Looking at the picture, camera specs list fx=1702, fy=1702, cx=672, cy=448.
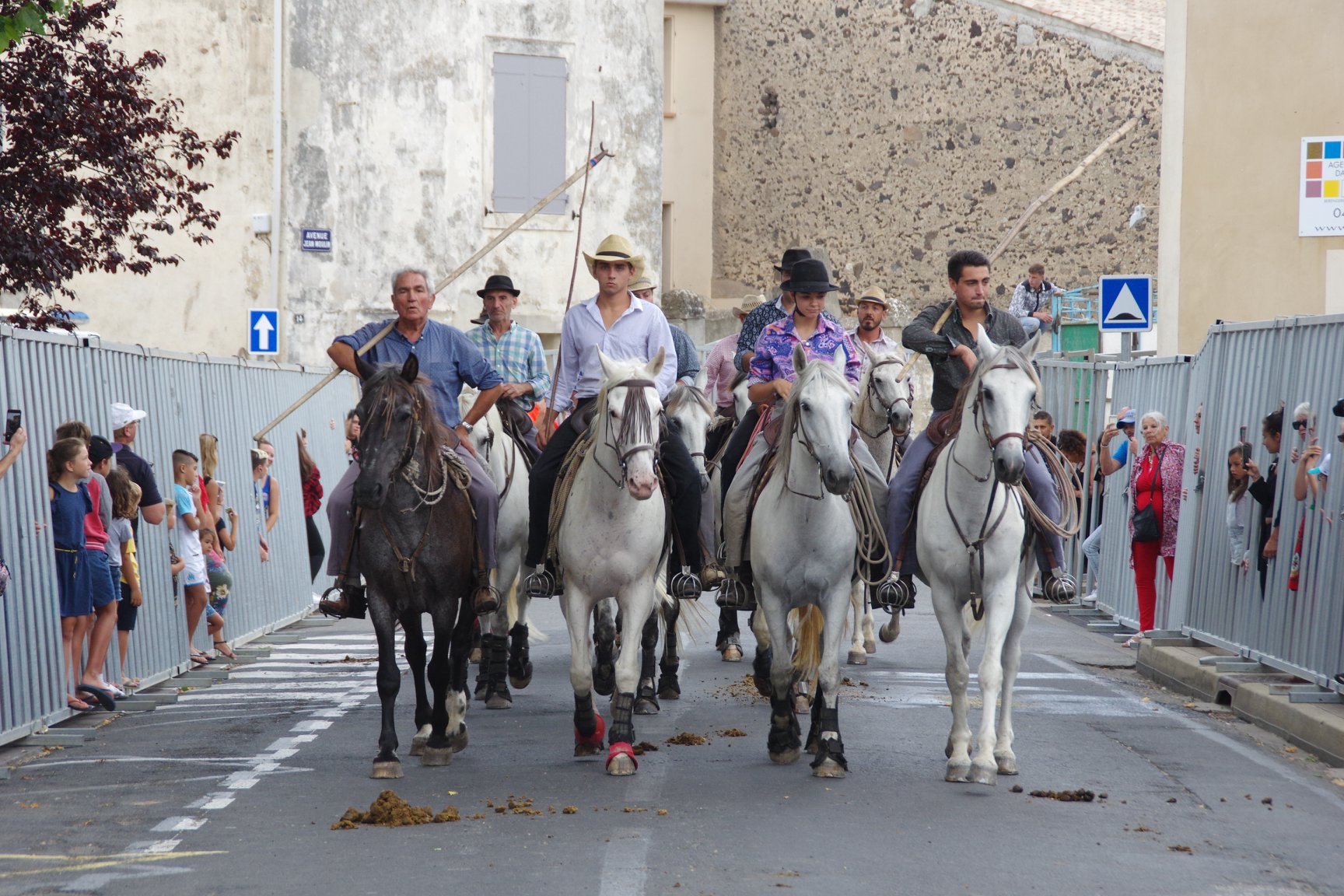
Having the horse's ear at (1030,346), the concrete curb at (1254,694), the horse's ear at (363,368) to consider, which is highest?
the horse's ear at (1030,346)

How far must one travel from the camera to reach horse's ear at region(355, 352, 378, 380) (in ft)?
29.7

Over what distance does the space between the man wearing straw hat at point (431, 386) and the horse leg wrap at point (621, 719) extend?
0.89 metres

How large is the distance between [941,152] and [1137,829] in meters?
32.2

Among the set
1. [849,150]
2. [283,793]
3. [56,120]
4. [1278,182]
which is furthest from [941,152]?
[283,793]

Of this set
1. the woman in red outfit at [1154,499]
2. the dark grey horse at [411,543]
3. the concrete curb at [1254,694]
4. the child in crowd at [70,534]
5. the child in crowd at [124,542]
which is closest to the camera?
the dark grey horse at [411,543]

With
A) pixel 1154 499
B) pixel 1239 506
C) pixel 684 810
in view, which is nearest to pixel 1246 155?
pixel 1154 499

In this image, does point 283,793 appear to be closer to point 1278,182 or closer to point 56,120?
point 56,120

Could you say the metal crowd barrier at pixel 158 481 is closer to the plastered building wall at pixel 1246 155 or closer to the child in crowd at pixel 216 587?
the child in crowd at pixel 216 587

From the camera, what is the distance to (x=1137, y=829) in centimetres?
756

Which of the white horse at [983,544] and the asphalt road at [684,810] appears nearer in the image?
the asphalt road at [684,810]

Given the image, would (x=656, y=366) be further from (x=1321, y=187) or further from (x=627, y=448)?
(x=1321, y=187)

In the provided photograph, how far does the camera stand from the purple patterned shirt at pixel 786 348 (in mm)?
10180

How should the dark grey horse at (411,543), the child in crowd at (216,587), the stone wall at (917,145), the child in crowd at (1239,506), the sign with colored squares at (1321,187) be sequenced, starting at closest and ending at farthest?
the dark grey horse at (411,543), the child in crowd at (1239,506), the child in crowd at (216,587), the sign with colored squares at (1321,187), the stone wall at (917,145)

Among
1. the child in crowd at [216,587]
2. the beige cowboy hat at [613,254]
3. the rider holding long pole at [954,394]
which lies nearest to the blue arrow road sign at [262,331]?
the child in crowd at [216,587]
